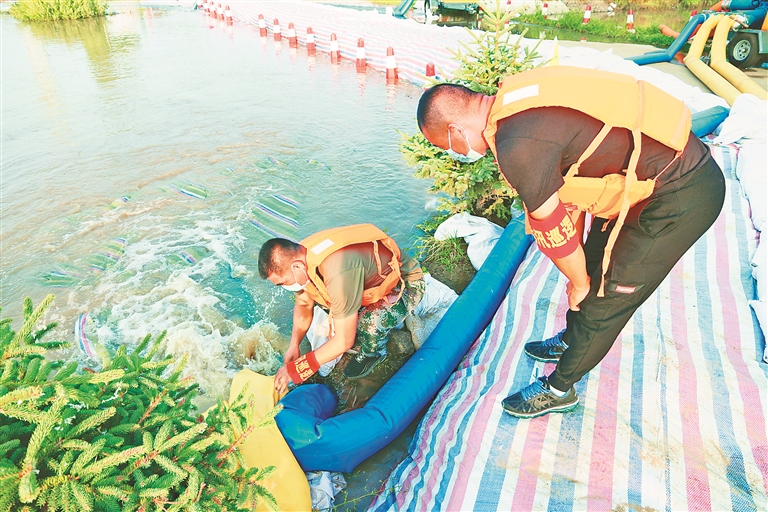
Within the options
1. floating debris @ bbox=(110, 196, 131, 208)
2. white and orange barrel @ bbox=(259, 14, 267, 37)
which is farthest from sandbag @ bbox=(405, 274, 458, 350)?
white and orange barrel @ bbox=(259, 14, 267, 37)

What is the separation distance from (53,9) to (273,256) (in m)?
26.7

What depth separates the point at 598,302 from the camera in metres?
2.09

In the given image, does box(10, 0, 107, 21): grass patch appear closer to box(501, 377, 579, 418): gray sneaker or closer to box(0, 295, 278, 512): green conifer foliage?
box(0, 295, 278, 512): green conifer foliage

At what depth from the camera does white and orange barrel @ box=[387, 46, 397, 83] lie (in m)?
11.1

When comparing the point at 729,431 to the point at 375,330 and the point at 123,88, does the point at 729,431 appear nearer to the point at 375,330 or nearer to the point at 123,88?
the point at 375,330

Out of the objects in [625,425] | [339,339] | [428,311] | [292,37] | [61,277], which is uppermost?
[292,37]

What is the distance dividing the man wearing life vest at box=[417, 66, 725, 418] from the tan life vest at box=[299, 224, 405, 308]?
938 mm

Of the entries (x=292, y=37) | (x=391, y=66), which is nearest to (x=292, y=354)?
(x=391, y=66)

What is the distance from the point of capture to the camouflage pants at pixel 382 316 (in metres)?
3.12

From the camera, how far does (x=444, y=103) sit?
1.87m

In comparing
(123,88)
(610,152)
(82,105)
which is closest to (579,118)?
(610,152)

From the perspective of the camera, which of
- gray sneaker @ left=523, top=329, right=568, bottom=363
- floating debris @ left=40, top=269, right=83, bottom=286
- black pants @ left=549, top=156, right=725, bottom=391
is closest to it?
black pants @ left=549, top=156, right=725, bottom=391

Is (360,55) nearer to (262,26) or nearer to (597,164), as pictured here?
(262,26)

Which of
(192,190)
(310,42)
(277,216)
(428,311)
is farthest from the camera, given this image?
(310,42)
